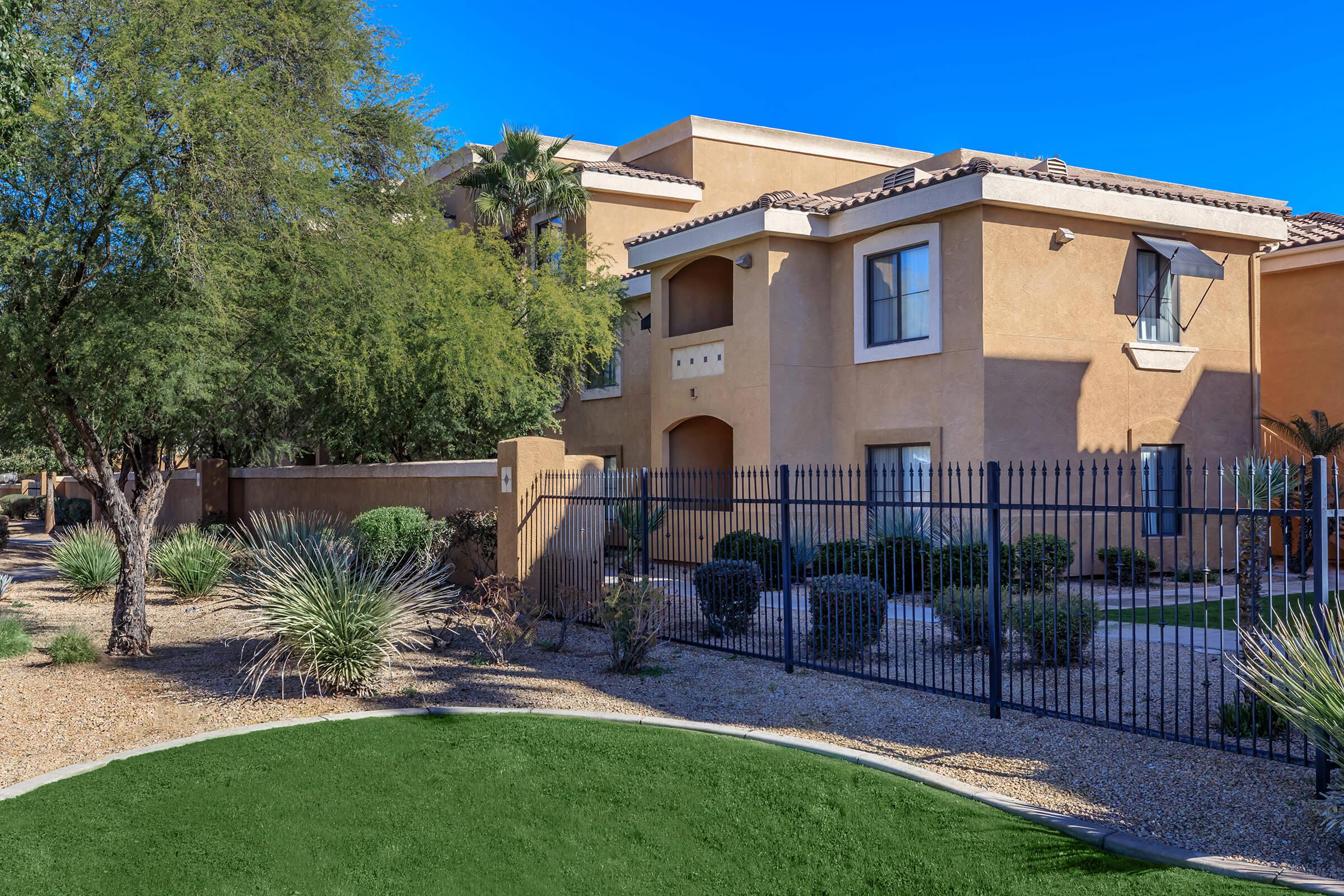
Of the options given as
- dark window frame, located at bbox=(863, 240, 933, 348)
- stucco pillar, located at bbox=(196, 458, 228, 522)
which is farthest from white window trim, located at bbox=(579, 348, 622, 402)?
stucco pillar, located at bbox=(196, 458, 228, 522)

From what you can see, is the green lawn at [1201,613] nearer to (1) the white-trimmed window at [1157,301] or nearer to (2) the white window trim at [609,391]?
(1) the white-trimmed window at [1157,301]

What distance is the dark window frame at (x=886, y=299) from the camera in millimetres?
19031

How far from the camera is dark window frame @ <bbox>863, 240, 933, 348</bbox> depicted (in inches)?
749

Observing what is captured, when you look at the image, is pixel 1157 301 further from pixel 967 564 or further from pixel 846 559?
pixel 846 559

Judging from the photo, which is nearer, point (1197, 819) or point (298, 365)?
point (1197, 819)

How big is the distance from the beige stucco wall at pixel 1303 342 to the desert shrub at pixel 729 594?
15472 mm

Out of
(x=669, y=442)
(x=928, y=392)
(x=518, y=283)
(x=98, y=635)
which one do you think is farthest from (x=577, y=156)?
(x=98, y=635)

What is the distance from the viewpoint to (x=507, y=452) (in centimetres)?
1545

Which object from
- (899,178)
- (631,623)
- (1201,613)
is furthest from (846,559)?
(899,178)

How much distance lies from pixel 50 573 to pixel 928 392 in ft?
56.5

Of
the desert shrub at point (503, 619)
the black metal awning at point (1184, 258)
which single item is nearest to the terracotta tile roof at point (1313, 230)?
the black metal awning at point (1184, 258)

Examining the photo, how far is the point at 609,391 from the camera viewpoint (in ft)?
87.9

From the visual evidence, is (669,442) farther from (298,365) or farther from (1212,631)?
(1212,631)

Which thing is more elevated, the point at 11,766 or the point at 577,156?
Result: the point at 577,156
